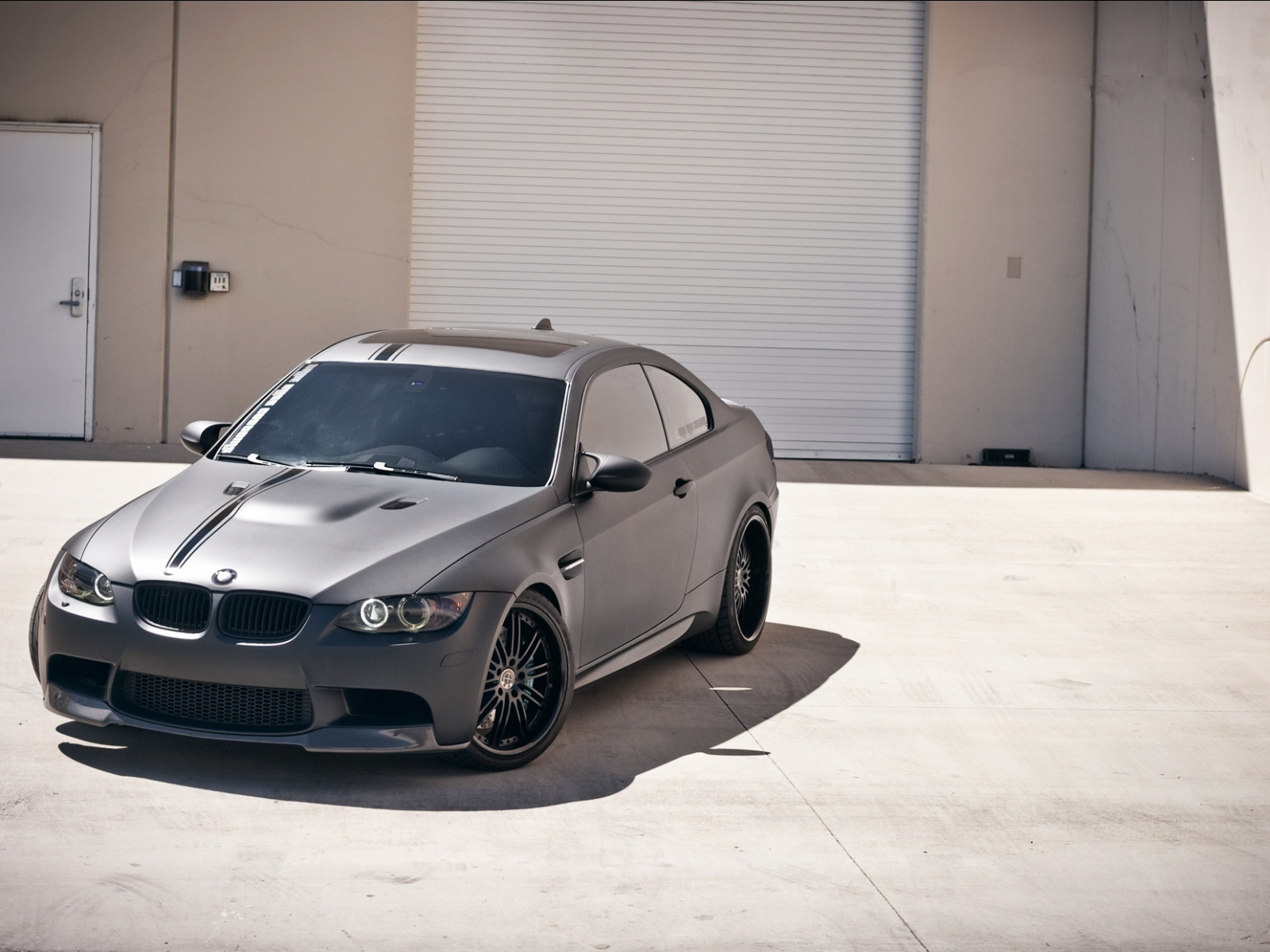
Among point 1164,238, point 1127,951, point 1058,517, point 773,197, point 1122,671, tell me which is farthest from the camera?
point 773,197

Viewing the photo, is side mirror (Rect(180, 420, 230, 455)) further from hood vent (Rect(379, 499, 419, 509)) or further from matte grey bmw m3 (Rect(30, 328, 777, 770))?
hood vent (Rect(379, 499, 419, 509))

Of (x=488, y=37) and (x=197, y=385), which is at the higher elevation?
(x=488, y=37)

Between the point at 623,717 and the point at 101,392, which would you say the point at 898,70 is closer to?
the point at 101,392

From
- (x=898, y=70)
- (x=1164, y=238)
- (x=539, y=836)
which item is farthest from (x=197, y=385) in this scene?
(x=539, y=836)

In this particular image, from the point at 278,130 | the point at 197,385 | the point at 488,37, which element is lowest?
the point at 197,385

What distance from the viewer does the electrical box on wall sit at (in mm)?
14719

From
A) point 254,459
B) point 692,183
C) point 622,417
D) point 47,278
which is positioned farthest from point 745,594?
point 47,278

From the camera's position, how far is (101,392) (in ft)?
48.4

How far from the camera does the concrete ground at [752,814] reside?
152 inches

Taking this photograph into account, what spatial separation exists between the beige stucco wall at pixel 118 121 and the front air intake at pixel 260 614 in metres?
10.8

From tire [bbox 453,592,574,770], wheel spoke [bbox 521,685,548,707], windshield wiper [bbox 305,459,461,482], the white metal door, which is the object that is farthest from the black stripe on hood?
the white metal door

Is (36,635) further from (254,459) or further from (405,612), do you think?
(405,612)

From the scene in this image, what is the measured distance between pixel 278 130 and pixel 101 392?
3.12 m

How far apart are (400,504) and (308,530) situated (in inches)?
14.1
